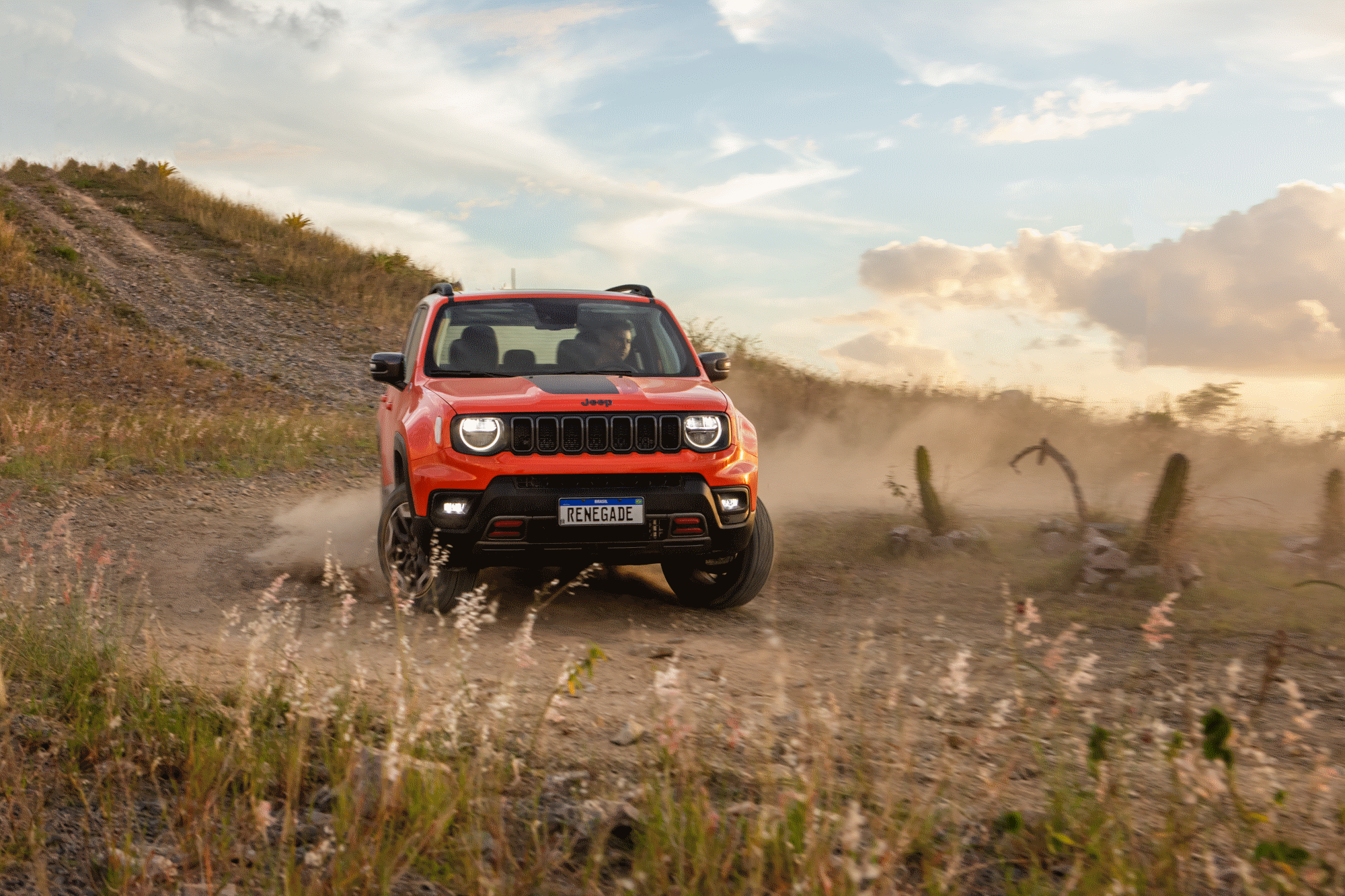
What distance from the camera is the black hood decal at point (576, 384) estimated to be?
561 cm

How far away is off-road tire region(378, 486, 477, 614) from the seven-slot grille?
0.78m

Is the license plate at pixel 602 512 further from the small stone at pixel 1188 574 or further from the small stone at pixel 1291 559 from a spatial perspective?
the small stone at pixel 1291 559

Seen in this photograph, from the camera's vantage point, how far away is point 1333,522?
718 cm

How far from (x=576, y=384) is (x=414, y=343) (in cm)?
183

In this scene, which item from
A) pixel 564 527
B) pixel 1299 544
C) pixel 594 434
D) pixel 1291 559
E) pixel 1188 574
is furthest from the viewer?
pixel 1299 544

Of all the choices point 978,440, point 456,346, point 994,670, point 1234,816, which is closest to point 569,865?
point 1234,816

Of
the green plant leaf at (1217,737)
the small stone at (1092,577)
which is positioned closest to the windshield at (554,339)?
the small stone at (1092,577)

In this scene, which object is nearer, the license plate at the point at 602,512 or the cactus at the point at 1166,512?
the license plate at the point at 602,512

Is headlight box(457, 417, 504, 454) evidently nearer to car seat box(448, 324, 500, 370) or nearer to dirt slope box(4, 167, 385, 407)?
car seat box(448, 324, 500, 370)

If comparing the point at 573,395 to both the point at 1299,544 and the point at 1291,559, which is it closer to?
the point at 1291,559

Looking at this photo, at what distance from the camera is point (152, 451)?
1277 centimetres

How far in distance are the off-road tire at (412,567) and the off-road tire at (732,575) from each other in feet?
4.49

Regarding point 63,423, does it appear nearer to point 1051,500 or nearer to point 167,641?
point 167,641

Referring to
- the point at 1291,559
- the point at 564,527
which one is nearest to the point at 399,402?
the point at 564,527
